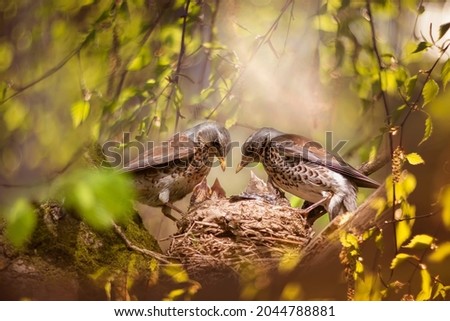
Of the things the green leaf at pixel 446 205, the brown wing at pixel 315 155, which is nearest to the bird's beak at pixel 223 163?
the brown wing at pixel 315 155

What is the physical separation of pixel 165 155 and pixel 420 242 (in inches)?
22.8

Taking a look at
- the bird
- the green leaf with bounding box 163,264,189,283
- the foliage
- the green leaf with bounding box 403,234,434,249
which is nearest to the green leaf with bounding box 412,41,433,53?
the foliage

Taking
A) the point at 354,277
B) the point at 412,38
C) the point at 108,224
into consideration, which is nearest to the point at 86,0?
the point at 108,224

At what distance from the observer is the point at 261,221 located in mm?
1249

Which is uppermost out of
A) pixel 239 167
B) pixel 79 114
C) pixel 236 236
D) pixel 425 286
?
pixel 79 114

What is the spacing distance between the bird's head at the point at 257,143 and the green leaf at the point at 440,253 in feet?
1.38

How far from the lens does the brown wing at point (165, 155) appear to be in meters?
1.28

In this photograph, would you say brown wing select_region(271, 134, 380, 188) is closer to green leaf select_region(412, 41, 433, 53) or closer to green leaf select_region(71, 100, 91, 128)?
green leaf select_region(412, 41, 433, 53)

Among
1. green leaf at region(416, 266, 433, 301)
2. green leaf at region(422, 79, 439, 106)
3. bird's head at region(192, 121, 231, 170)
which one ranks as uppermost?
green leaf at region(422, 79, 439, 106)

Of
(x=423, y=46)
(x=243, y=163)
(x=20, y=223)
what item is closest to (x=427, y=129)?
(x=423, y=46)

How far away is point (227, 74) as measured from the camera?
1.29 metres

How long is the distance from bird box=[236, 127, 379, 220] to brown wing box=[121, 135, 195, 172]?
0.12 m

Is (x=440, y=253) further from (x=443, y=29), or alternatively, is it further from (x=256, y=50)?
(x=256, y=50)

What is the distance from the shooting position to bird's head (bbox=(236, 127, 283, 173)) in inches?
50.9
